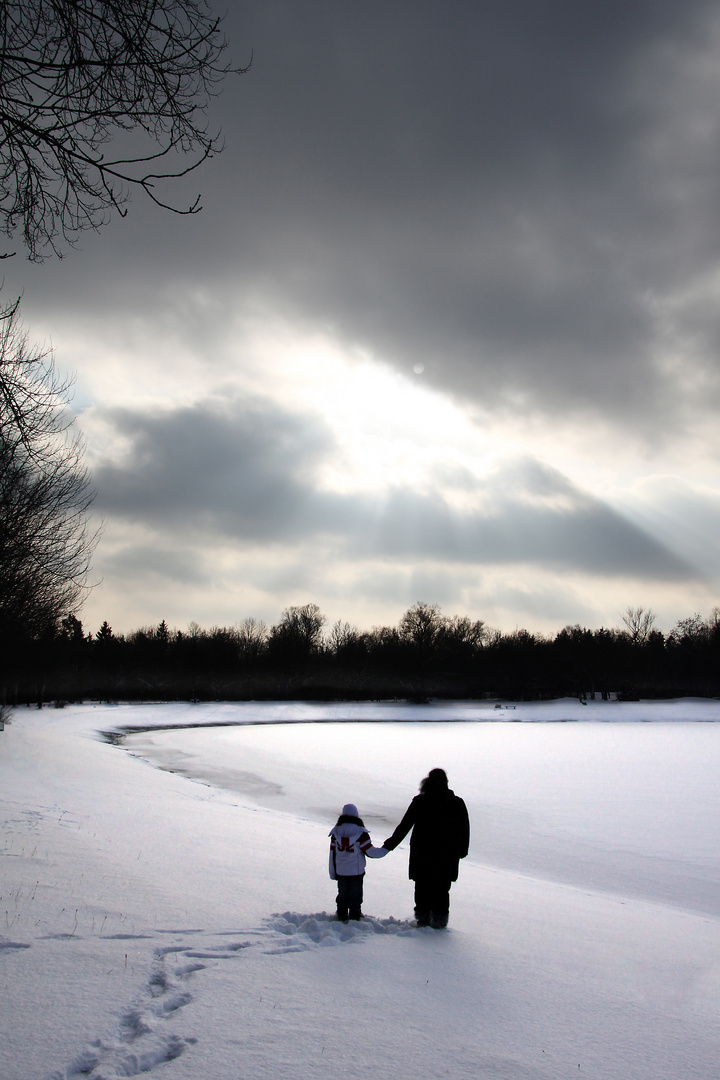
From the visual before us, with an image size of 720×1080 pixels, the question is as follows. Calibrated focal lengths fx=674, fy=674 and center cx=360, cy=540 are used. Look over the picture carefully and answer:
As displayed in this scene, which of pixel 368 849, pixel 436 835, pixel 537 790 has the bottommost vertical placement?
pixel 537 790

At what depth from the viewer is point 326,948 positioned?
5336 mm

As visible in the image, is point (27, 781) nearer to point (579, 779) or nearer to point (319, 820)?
point (319, 820)

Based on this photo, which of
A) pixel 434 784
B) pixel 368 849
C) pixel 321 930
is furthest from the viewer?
pixel 434 784

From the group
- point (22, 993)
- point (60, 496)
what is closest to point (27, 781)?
point (60, 496)

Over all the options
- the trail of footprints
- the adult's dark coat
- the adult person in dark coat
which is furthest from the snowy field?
the adult's dark coat

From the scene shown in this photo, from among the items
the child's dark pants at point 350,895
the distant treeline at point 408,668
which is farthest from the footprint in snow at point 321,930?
the distant treeline at point 408,668

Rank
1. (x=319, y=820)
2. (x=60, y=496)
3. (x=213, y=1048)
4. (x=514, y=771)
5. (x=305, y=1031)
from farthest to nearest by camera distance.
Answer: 1. (x=514, y=771)
2. (x=60, y=496)
3. (x=319, y=820)
4. (x=305, y=1031)
5. (x=213, y=1048)

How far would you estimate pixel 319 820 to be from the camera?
14617 millimetres

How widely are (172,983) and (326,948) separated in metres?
1.41

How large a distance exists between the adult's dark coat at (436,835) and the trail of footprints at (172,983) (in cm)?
55

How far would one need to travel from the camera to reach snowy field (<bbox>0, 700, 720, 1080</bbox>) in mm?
3650

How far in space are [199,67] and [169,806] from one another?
12.9m

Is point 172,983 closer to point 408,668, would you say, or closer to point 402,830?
point 402,830

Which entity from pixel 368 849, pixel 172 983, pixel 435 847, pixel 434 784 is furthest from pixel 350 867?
pixel 172 983
